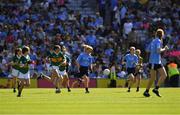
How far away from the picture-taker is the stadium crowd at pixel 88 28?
151 feet

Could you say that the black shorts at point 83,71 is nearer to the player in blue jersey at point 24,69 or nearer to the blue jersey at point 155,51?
the player in blue jersey at point 24,69

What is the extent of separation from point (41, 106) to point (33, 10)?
27.0 metres

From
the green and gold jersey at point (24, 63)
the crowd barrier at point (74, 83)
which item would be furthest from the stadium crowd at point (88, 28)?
the green and gold jersey at point (24, 63)

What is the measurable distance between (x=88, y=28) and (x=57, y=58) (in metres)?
13.2

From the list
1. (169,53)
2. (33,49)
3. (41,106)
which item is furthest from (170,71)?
(41,106)

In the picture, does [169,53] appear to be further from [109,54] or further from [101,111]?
[101,111]

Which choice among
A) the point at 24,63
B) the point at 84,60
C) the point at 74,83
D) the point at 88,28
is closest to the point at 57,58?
the point at 84,60

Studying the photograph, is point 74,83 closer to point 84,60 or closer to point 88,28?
point 88,28

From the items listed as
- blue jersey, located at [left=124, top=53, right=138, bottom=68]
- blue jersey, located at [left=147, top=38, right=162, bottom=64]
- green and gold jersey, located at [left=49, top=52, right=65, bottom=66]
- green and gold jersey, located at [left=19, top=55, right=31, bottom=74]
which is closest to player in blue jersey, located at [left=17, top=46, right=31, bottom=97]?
green and gold jersey, located at [left=19, top=55, right=31, bottom=74]

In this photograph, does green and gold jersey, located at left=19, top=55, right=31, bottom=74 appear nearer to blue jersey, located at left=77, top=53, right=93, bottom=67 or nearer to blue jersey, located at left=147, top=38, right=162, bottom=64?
blue jersey, located at left=77, top=53, right=93, bottom=67

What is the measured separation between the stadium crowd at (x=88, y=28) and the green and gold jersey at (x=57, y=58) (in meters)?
8.85

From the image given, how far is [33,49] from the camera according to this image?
4578cm

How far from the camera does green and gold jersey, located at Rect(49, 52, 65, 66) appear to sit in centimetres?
3525

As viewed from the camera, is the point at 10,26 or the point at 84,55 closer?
the point at 84,55
